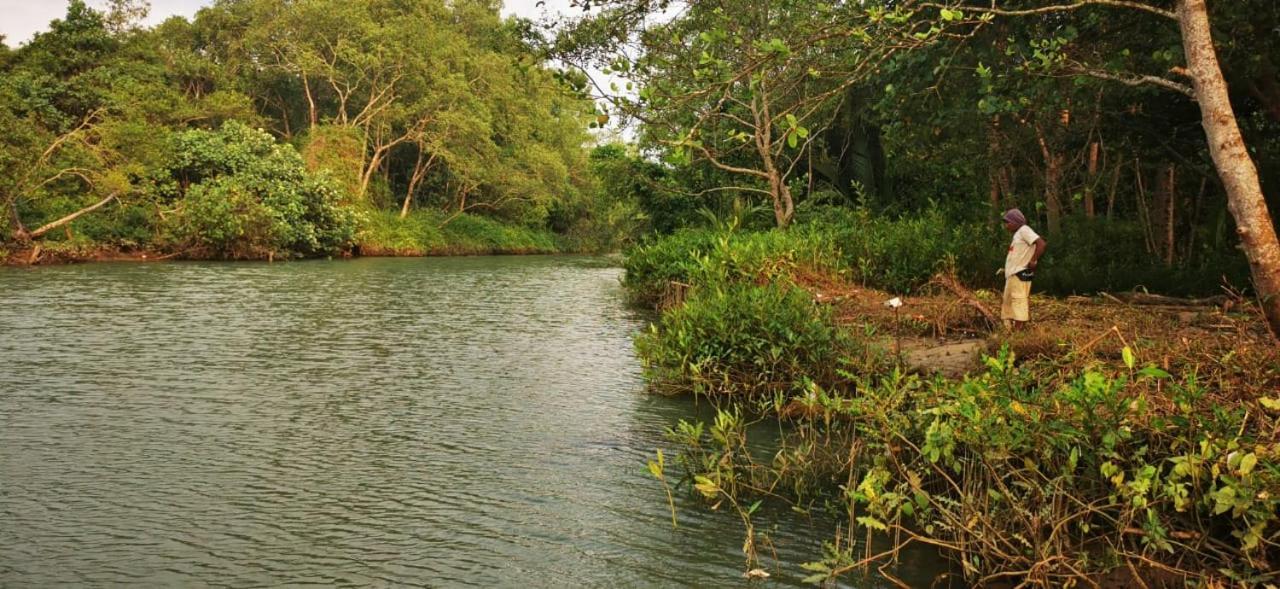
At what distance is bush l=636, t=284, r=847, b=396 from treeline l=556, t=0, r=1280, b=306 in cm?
192

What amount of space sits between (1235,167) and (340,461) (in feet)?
23.9

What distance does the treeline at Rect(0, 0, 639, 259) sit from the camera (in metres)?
32.1

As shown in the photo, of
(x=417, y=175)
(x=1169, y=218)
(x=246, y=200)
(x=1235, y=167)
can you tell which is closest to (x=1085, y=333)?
(x=1235, y=167)

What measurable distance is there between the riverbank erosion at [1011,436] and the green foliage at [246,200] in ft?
89.6

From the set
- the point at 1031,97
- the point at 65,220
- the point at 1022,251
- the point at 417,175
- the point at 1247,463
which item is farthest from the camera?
the point at 417,175

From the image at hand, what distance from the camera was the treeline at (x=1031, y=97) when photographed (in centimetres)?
764

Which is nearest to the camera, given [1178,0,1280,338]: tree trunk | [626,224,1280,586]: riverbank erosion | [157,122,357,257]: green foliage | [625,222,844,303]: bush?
[626,224,1280,586]: riverbank erosion

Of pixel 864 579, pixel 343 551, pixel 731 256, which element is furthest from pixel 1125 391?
pixel 731 256

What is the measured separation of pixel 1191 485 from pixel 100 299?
2107cm

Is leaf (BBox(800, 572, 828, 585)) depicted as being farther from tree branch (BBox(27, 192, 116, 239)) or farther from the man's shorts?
tree branch (BBox(27, 192, 116, 239))

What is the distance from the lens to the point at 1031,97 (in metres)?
10.8

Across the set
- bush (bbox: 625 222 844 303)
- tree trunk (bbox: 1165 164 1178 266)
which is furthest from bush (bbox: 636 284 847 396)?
tree trunk (bbox: 1165 164 1178 266)

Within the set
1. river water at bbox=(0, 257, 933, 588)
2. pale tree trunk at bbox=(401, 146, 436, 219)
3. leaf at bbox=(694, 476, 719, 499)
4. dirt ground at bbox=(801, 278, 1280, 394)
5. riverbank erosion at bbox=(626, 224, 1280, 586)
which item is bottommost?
river water at bbox=(0, 257, 933, 588)

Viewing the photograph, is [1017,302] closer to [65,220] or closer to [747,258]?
[747,258]
